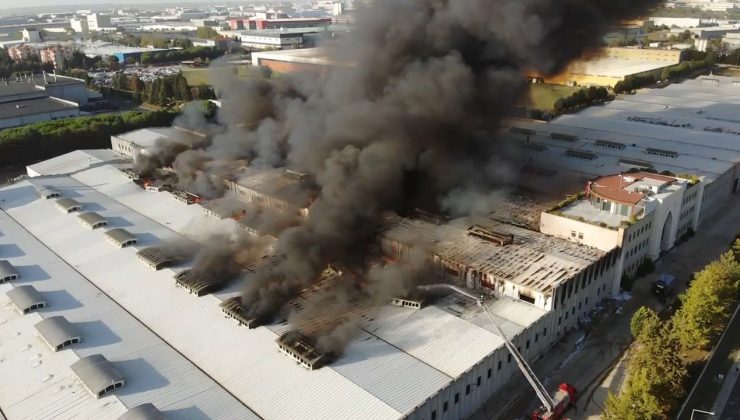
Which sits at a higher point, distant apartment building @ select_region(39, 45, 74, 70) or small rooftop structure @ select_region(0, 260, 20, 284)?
distant apartment building @ select_region(39, 45, 74, 70)

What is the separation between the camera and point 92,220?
85.0 feet

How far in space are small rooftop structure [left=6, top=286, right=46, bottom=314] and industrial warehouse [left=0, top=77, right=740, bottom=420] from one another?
105 millimetres

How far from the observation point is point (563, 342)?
20.0 metres

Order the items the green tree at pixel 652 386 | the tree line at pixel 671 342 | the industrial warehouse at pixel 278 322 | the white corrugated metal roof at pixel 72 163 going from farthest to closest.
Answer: the white corrugated metal roof at pixel 72 163 → the industrial warehouse at pixel 278 322 → the tree line at pixel 671 342 → the green tree at pixel 652 386

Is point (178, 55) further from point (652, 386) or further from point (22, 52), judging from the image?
point (652, 386)

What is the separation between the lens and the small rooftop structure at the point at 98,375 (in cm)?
1512

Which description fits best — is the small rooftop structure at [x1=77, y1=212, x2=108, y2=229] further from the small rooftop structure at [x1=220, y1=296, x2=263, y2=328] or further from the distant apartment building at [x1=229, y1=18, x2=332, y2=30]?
the distant apartment building at [x1=229, y1=18, x2=332, y2=30]

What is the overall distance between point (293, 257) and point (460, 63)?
12.1m

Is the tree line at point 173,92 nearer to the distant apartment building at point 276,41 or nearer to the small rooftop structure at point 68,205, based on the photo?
the small rooftop structure at point 68,205

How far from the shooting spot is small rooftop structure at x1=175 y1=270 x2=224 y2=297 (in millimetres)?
19797

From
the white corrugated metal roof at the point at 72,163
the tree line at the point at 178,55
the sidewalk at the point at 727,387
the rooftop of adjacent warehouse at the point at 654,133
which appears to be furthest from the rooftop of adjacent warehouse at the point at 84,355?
the tree line at the point at 178,55

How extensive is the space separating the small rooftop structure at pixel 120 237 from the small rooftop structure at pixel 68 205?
4140 mm

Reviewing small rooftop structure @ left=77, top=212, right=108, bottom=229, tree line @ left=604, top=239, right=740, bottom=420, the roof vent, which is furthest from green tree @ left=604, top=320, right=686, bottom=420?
small rooftop structure @ left=77, top=212, right=108, bottom=229

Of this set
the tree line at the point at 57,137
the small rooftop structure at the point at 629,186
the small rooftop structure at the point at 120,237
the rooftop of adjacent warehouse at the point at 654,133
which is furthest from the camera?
the tree line at the point at 57,137
